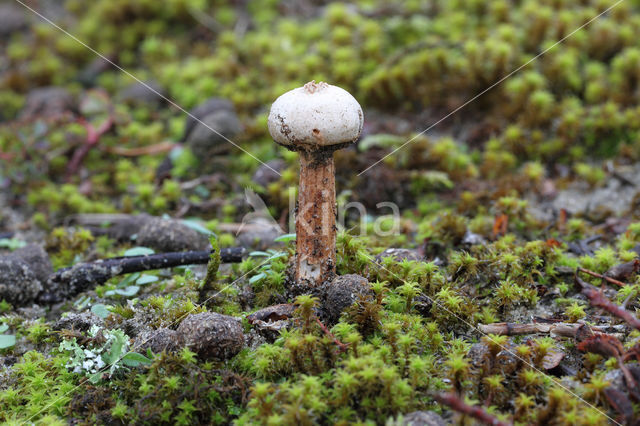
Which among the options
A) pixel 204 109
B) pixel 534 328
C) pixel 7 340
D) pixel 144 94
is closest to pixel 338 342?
pixel 534 328

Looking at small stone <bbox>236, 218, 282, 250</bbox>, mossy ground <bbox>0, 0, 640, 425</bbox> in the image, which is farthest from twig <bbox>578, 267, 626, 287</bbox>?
small stone <bbox>236, 218, 282, 250</bbox>

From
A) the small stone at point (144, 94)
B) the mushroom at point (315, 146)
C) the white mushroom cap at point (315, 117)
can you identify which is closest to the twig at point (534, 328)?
the mushroom at point (315, 146)

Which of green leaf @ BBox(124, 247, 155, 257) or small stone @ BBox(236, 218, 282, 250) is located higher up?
small stone @ BBox(236, 218, 282, 250)

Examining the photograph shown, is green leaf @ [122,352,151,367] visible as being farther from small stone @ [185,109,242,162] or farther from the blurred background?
small stone @ [185,109,242,162]

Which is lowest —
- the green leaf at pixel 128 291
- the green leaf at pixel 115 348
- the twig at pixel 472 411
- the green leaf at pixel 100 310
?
the twig at pixel 472 411

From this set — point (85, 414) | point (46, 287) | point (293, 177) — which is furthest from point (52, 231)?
point (85, 414)

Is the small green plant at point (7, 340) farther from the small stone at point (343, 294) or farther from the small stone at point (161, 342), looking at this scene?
the small stone at point (343, 294)
